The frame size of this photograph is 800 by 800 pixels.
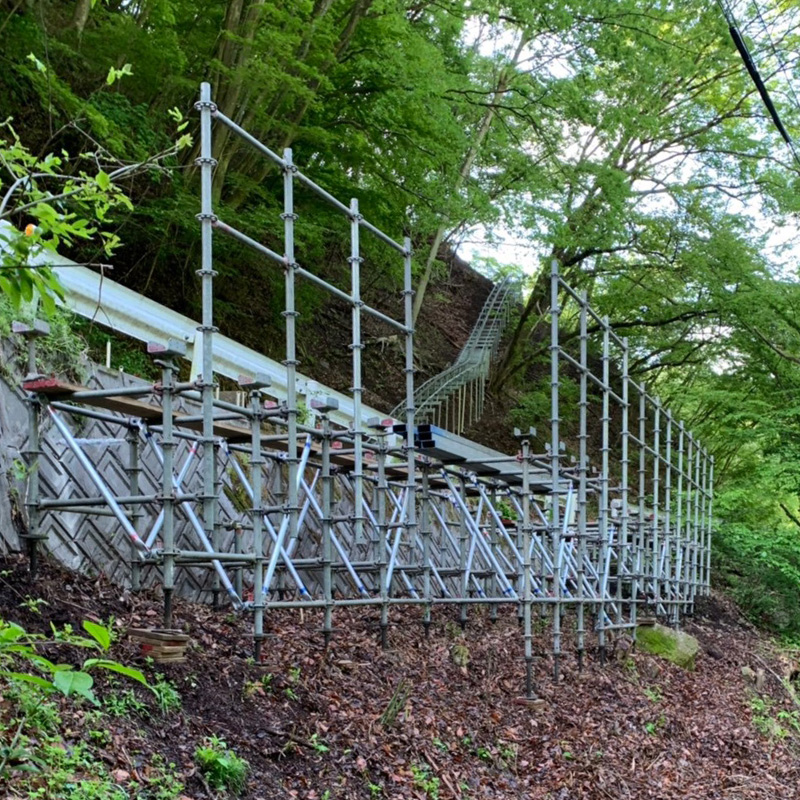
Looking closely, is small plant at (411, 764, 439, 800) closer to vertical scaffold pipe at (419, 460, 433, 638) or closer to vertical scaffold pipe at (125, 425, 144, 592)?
vertical scaffold pipe at (125, 425, 144, 592)

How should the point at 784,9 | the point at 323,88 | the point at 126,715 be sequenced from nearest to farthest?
the point at 126,715
the point at 323,88
the point at 784,9

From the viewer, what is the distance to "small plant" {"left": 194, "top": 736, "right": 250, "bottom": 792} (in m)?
4.32

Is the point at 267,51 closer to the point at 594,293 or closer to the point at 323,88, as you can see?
the point at 323,88

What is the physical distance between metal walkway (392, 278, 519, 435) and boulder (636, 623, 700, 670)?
764 centimetres

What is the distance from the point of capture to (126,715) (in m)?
4.42

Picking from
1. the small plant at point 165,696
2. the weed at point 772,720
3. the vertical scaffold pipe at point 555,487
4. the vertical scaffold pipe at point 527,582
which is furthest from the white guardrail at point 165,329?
the weed at point 772,720

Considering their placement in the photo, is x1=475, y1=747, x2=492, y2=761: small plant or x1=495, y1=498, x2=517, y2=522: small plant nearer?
x1=475, y1=747, x2=492, y2=761: small plant

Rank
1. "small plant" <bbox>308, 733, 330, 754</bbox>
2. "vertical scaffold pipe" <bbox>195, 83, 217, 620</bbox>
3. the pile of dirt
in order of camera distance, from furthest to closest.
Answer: the pile of dirt < "vertical scaffold pipe" <bbox>195, 83, 217, 620</bbox> < "small plant" <bbox>308, 733, 330, 754</bbox>

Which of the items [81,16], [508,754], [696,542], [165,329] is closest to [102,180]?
[508,754]

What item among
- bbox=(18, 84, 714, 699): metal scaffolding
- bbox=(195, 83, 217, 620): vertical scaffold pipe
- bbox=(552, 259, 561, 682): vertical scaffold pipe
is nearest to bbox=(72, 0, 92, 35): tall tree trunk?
bbox=(18, 84, 714, 699): metal scaffolding

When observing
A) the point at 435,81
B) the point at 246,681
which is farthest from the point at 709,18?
the point at 246,681

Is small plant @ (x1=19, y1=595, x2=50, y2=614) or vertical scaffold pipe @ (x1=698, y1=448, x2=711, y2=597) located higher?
vertical scaffold pipe @ (x1=698, y1=448, x2=711, y2=597)

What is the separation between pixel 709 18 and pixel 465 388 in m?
9.19

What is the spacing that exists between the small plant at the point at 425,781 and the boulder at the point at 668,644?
6.71m
